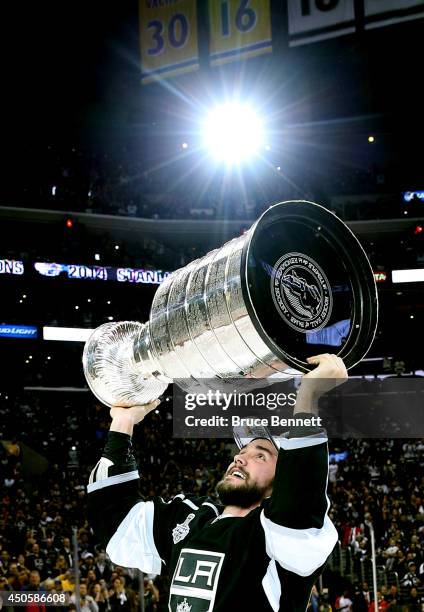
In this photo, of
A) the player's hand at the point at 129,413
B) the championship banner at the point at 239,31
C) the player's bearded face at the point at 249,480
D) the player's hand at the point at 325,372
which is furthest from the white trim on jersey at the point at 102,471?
the championship banner at the point at 239,31

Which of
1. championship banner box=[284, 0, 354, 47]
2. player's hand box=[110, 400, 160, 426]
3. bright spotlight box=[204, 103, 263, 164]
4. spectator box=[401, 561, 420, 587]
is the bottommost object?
spectator box=[401, 561, 420, 587]

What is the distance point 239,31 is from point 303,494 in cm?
1174

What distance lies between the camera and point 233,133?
24203 mm

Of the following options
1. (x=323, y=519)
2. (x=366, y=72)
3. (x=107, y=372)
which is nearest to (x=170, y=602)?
(x=323, y=519)

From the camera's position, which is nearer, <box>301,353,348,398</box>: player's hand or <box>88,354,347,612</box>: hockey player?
<box>301,353,348,398</box>: player's hand

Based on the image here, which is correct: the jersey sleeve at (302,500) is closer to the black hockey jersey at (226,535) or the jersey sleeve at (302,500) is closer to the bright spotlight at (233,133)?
the black hockey jersey at (226,535)

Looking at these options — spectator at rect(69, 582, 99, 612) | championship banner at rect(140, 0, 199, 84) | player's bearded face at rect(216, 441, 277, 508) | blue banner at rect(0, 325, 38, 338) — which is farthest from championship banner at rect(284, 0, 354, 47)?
blue banner at rect(0, 325, 38, 338)

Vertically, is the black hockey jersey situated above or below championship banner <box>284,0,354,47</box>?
below

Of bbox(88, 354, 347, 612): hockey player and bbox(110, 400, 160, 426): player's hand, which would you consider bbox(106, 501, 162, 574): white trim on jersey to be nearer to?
bbox(88, 354, 347, 612): hockey player

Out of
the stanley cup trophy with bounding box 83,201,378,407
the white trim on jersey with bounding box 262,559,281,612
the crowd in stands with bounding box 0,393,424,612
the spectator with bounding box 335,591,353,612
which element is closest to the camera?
the stanley cup trophy with bounding box 83,201,378,407

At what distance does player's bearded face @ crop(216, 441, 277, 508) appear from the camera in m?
2.57

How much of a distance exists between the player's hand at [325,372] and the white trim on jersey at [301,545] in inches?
15.6

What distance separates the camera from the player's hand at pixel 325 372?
2.01 metres

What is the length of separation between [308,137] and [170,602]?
23822mm
